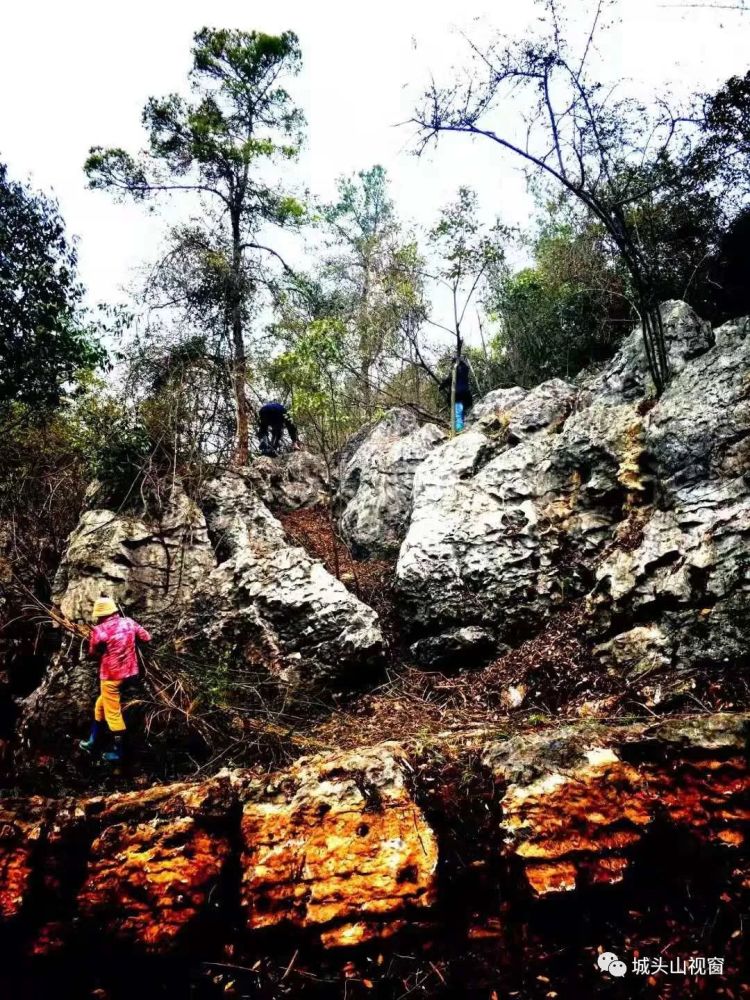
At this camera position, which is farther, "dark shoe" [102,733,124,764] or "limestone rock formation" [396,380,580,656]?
"limestone rock formation" [396,380,580,656]

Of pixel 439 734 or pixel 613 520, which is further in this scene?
pixel 613 520

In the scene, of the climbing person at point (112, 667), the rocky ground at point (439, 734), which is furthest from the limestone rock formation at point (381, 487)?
the climbing person at point (112, 667)

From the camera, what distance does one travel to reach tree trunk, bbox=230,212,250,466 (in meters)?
10.6

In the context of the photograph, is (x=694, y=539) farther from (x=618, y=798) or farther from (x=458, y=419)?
(x=458, y=419)

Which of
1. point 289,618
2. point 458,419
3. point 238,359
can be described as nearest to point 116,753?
point 289,618

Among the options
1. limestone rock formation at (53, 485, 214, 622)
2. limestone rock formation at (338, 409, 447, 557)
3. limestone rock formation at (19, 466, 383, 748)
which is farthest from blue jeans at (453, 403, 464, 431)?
limestone rock formation at (53, 485, 214, 622)

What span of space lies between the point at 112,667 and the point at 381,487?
223 inches

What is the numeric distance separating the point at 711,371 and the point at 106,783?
8030 millimetres

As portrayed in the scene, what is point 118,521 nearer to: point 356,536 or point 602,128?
point 356,536

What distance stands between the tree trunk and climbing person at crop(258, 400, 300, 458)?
332 millimetres

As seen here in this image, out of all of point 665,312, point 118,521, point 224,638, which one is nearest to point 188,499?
point 118,521

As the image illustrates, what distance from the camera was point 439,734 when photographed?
4504 millimetres

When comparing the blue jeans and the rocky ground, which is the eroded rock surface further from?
the blue jeans

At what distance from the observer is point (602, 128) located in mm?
7414
